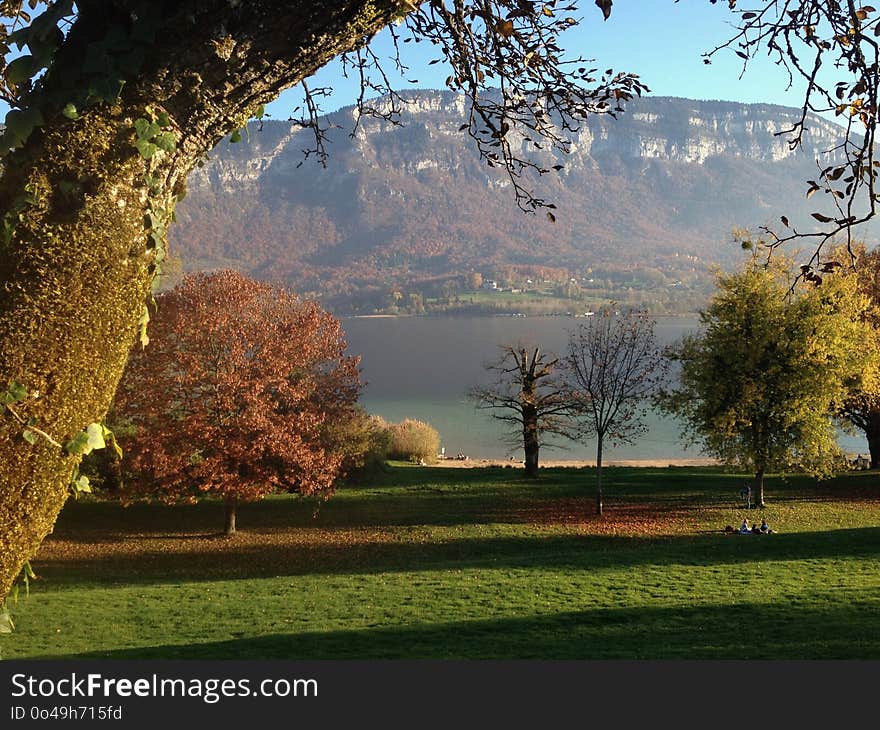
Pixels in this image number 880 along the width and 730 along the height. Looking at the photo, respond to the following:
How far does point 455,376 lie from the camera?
84750mm

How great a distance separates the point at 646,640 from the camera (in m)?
8.52

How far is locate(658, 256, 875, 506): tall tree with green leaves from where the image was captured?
20281 millimetres

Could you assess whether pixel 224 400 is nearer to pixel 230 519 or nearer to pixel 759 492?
pixel 230 519

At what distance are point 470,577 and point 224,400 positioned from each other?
767 cm

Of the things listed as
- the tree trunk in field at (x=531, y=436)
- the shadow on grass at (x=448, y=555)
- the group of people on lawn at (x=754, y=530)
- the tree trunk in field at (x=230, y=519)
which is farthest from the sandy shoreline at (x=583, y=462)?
the group of people on lawn at (x=754, y=530)

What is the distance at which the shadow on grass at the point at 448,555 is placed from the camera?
14891mm

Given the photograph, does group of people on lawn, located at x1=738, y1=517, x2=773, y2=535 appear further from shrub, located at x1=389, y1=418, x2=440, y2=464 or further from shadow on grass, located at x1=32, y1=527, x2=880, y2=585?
shrub, located at x1=389, y1=418, x2=440, y2=464

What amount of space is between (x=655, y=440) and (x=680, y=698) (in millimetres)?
49164

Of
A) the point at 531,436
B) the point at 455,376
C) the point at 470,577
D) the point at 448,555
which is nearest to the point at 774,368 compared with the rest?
the point at 531,436

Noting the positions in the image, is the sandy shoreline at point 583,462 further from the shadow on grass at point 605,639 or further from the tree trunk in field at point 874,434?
the shadow on grass at point 605,639

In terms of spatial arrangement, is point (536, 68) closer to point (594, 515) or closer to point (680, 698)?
point (680, 698)

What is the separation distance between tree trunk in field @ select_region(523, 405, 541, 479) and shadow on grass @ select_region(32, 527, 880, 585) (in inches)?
359

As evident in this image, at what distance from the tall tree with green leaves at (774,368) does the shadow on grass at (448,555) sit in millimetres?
3868

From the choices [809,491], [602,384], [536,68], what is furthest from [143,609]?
[809,491]
